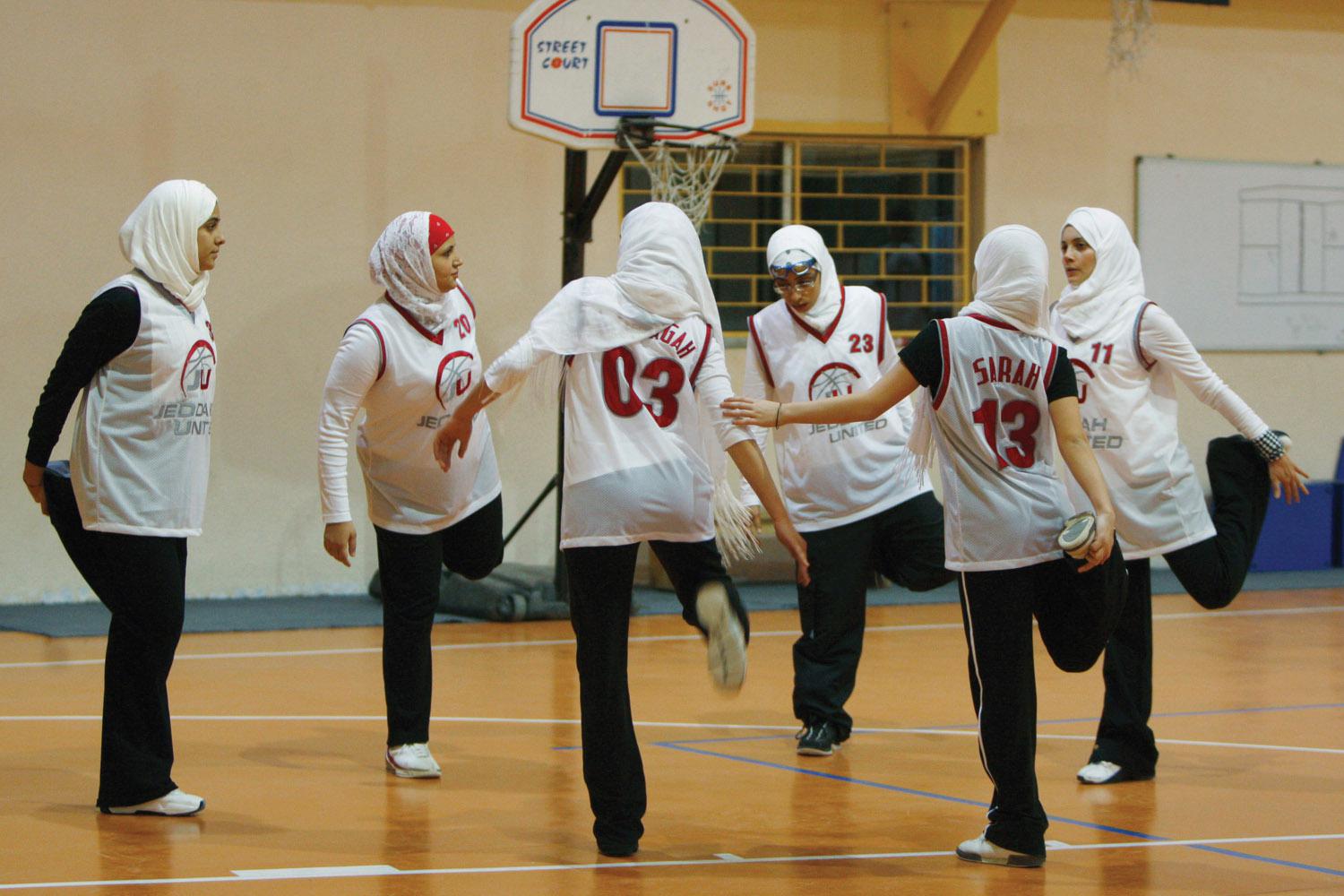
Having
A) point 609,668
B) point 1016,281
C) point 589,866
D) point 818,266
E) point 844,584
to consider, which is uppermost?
point 818,266

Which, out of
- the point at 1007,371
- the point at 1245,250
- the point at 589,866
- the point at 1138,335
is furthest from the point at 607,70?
the point at 589,866

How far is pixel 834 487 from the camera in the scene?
6.00 meters

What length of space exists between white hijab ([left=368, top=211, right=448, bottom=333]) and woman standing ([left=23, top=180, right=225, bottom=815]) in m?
0.71

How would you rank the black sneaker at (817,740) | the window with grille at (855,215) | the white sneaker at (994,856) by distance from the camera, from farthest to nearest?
the window with grille at (855,215) → the black sneaker at (817,740) → the white sneaker at (994,856)

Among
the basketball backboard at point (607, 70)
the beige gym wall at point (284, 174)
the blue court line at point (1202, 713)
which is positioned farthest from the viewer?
the beige gym wall at point (284, 174)

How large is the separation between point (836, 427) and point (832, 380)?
0.57ft

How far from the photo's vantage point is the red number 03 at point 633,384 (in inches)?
174

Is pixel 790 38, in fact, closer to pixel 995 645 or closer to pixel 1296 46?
pixel 1296 46

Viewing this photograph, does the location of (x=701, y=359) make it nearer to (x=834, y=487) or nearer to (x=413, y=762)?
(x=834, y=487)

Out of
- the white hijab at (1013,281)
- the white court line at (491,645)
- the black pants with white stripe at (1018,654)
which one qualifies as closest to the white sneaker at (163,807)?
the black pants with white stripe at (1018,654)

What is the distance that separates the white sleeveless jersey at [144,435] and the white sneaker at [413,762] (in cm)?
107

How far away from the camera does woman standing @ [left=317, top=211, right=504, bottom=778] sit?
530 centimetres

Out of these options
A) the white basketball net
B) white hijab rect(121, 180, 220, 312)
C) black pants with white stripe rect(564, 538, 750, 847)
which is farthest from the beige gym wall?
black pants with white stripe rect(564, 538, 750, 847)

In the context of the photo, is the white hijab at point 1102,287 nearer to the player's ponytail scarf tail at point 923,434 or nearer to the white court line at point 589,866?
the player's ponytail scarf tail at point 923,434
